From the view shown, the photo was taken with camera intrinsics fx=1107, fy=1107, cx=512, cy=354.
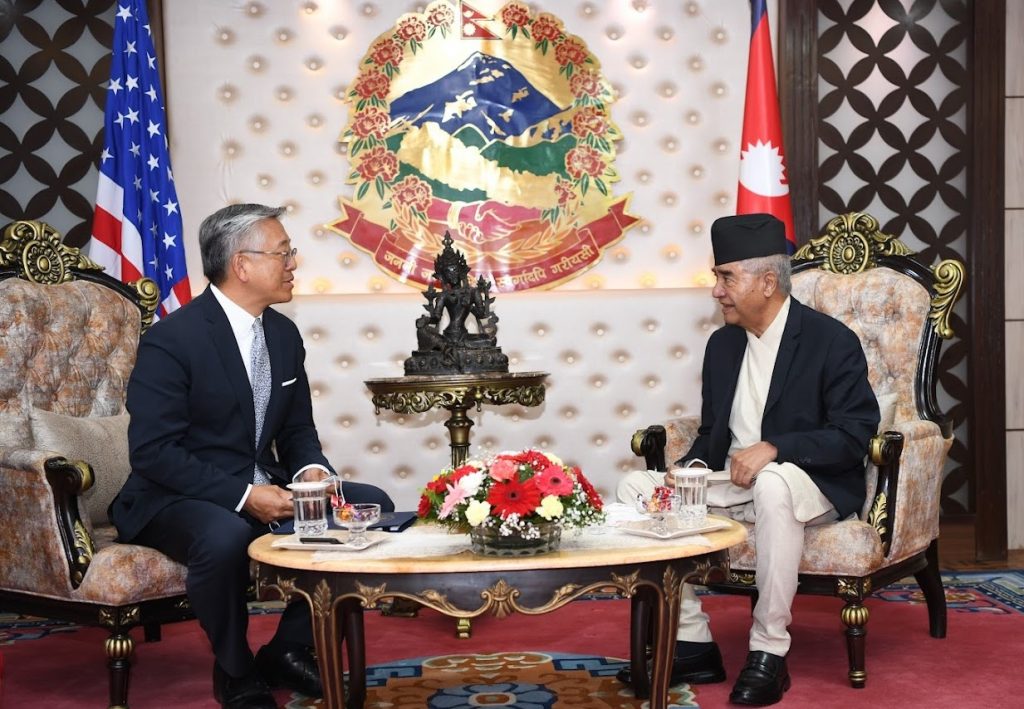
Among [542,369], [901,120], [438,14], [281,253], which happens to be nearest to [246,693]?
[281,253]

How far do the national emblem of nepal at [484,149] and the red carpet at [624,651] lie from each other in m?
1.59

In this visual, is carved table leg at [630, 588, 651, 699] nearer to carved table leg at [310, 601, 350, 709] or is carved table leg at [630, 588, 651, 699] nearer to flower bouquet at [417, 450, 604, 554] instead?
flower bouquet at [417, 450, 604, 554]

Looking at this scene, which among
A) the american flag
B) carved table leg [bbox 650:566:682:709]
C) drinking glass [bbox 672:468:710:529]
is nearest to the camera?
carved table leg [bbox 650:566:682:709]

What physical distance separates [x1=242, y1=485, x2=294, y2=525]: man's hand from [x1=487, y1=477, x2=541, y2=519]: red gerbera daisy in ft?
2.59

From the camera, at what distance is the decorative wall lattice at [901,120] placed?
194 inches

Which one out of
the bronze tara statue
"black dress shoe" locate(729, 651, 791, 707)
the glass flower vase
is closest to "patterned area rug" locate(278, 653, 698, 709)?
"black dress shoe" locate(729, 651, 791, 707)

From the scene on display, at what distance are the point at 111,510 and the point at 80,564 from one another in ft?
0.89

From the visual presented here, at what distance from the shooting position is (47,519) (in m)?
2.83

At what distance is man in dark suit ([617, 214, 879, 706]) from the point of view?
9.47 feet

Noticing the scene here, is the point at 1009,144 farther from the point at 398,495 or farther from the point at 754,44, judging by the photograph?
the point at 398,495

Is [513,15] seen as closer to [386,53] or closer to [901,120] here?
[386,53]

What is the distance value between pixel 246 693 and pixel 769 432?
1602 millimetres

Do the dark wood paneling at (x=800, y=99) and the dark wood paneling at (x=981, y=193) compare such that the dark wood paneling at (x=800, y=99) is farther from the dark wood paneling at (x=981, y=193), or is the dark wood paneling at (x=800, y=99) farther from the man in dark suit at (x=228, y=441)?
the man in dark suit at (x=228, y=441)

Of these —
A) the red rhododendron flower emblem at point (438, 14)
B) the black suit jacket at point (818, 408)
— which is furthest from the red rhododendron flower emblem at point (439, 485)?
the red rhododendron flower emblem at point (438, 14)
